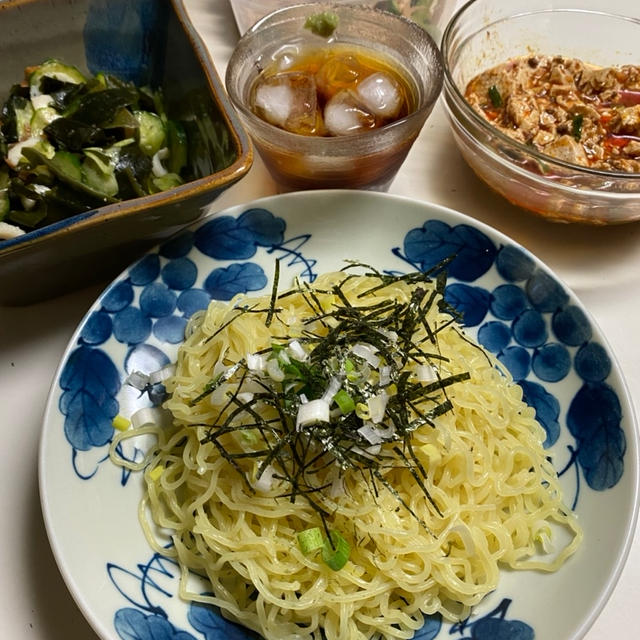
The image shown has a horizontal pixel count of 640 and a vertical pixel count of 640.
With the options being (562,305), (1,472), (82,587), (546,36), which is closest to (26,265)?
(1,472)

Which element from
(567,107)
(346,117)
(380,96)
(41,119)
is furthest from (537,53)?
(41,119)

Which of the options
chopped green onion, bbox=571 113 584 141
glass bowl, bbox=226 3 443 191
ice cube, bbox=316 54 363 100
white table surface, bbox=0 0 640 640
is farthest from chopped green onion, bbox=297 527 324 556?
chopped green onion, bbox=571 113 584 141

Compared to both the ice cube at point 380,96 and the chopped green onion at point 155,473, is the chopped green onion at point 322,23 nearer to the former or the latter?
the ice cube at point 380,96

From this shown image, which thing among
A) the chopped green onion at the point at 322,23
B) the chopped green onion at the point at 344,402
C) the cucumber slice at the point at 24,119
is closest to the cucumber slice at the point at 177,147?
the cucumber slice at the point at 24,119

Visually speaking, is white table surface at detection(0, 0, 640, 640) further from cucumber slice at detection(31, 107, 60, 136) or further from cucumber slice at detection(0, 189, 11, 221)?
cucumber slice at detection(31, 107, 60, 136)

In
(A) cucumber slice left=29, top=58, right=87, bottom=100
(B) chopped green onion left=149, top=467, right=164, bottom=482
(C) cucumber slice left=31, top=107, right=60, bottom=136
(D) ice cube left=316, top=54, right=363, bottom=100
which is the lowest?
(B) chopped green onion left=149, top=467, right=164, bottom=482

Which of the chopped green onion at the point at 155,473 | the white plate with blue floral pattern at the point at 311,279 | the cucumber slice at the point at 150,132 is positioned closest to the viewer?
the white plate with blue floral pattern at the point at 311,279
